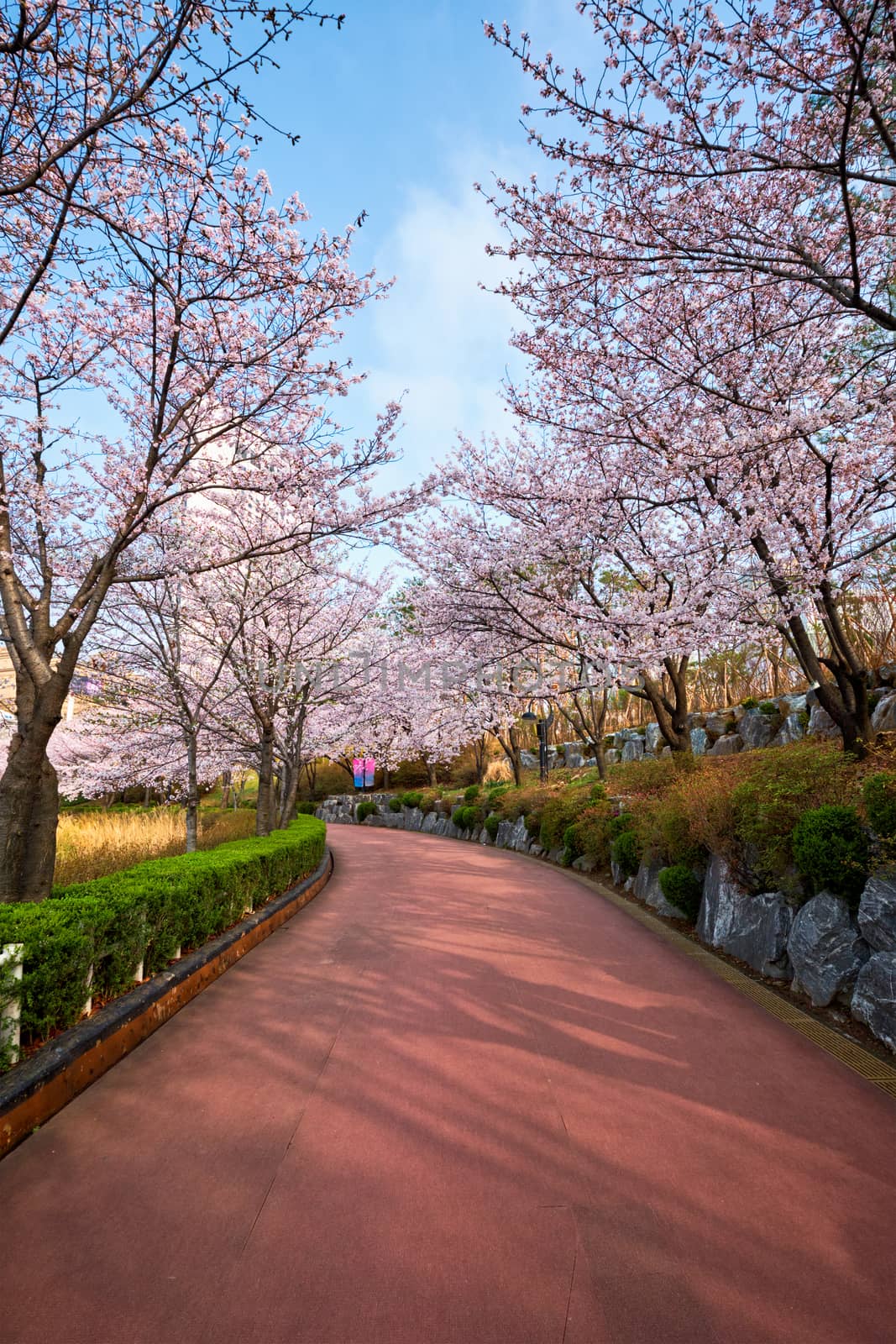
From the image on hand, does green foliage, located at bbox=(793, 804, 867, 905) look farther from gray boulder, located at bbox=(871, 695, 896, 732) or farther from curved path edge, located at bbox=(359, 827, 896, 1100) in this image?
gray boulder, located at bbox=(871, 695, 896, 732)

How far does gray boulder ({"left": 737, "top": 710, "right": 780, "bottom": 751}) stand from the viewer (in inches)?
480

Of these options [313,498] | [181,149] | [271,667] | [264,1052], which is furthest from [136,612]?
[264,1052]

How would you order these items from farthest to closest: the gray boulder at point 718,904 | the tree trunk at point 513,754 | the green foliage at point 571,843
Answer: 1. the tree trunk at point 513,754
2. the green foliage at point 571,843
3. the gray boulder at point 718,904

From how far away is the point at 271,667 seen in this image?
1130cm

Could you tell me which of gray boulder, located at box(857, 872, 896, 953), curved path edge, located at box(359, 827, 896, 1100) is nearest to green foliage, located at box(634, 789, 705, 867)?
curved path edge, located at box(359, 827, 896, 1100)

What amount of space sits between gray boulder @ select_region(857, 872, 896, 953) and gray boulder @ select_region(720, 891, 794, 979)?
99 centimetres

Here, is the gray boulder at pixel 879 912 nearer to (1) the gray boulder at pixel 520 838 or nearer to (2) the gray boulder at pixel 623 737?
(1) the gray boulder at pixel 520 838

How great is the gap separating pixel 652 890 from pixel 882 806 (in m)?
4.32

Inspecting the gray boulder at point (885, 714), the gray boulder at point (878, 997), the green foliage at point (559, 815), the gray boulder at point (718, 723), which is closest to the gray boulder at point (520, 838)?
the green foliage at point (559, 815)

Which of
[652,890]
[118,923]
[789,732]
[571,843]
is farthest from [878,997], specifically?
[789,732]

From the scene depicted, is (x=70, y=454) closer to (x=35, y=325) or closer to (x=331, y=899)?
(x=35, y=325)

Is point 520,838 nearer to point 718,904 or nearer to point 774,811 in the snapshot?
point 718,904

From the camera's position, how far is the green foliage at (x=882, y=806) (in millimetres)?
3947

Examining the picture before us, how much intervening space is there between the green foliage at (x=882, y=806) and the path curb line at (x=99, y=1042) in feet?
16.1
